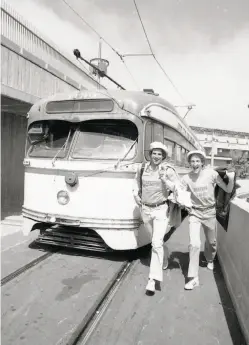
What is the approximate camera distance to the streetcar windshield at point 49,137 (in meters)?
6.09

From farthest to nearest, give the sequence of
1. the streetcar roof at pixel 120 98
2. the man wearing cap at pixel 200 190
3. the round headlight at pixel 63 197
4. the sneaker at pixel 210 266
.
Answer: the streetcar roof at pixel 120 98
the round headlight at pixel 63 197
the sneaker at pixel 210 266
the man wearing cap at pixel 200 190

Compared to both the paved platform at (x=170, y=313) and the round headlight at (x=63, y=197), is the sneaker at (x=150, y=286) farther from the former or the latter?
the round headlight at (x=63, y=197)

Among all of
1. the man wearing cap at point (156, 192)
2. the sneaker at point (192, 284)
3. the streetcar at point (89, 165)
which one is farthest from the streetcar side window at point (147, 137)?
the sneaker at point (192, 284)

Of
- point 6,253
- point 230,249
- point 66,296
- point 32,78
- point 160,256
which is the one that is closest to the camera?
point 66,296

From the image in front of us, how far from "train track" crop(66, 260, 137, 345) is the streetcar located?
0.65m

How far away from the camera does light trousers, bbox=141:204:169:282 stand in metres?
4.44

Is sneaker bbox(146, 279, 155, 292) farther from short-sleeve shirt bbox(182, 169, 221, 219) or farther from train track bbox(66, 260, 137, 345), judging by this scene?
short-sleeve shirt bbox(182, 169, 221, 219)

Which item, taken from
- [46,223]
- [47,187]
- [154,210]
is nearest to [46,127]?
[47,187]

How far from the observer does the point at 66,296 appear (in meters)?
4.18

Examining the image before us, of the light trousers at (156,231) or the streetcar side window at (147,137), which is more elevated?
the streetcar side window at (147,137)

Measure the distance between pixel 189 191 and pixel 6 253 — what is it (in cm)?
326

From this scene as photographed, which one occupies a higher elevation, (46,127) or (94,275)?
(46,127)

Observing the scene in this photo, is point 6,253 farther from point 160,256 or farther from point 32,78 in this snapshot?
Result: point 32,78

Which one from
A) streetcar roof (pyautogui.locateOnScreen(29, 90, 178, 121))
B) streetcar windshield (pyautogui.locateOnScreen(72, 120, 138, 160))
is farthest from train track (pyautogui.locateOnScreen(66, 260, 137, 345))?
streetcar roof (pyautogui.locateOnScreen(29, 90, 178, 121))
